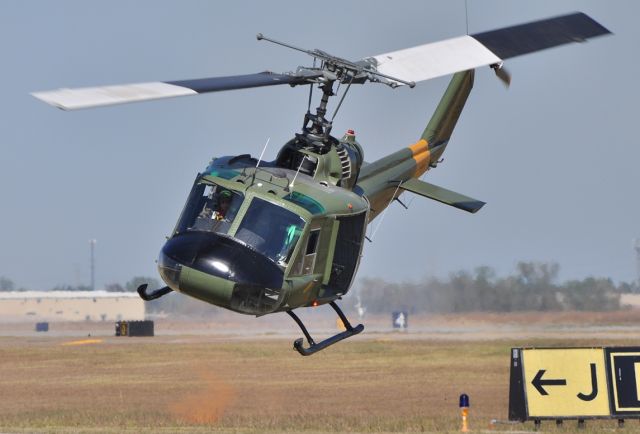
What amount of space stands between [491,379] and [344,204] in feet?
83.8

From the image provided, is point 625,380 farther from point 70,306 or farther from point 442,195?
point 70,306

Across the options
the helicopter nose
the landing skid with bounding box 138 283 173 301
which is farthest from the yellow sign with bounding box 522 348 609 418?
the helicopter nose

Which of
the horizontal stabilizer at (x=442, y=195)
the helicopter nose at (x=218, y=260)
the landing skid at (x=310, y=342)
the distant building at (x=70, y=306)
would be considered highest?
the distant building at (x=70, y=306)

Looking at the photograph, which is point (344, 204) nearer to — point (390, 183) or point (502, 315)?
point (390, 183)

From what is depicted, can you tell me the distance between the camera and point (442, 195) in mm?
25234

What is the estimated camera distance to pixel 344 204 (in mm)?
20688

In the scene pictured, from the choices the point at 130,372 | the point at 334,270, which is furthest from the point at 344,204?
the point at 130,372

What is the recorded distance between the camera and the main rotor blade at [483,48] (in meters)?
20.2

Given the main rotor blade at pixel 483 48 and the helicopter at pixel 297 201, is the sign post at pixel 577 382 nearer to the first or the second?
the helicopter at pixel 297 201

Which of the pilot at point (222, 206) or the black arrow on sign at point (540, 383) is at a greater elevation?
the pilot at point (222, 206)

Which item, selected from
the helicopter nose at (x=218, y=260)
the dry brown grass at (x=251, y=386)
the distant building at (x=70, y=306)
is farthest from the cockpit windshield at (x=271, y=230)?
the distant building at (x=70, y=306)

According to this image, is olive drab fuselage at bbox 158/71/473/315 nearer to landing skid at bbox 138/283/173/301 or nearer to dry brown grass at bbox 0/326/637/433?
landing skid at bbox 138/283/173/301

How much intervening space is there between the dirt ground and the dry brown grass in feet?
0.16

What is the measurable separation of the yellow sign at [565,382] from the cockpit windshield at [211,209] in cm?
1080
